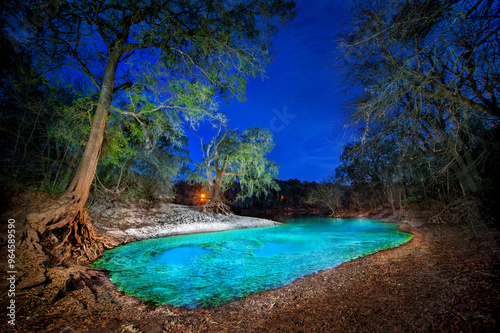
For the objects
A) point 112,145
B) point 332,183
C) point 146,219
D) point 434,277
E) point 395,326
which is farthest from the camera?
point 332,183

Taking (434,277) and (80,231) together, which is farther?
(80,231)

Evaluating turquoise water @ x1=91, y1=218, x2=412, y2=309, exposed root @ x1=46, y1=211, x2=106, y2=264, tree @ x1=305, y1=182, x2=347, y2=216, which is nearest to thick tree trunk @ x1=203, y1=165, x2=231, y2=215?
turquoise water @ x1=91, y1=218, x2=412, y2=309

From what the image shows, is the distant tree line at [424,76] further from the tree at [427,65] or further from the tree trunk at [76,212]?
the tree trunk at [76,212]

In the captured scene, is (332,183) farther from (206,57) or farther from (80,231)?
(80,231)

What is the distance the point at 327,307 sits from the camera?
261 centimetres

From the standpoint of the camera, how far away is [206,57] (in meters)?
6.76

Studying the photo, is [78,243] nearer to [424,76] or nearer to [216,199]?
[424,76]

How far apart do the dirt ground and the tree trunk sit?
7.23 feet

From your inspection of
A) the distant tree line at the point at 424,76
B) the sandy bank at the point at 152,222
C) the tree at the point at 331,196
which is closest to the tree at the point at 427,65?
the distant tree line at the point at 424,76

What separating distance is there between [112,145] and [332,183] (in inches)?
1131

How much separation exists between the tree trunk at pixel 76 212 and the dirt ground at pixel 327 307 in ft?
7.23

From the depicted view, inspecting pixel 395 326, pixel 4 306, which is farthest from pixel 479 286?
pixel 4 306

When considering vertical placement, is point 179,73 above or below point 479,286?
above

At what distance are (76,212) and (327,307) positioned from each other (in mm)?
6774
